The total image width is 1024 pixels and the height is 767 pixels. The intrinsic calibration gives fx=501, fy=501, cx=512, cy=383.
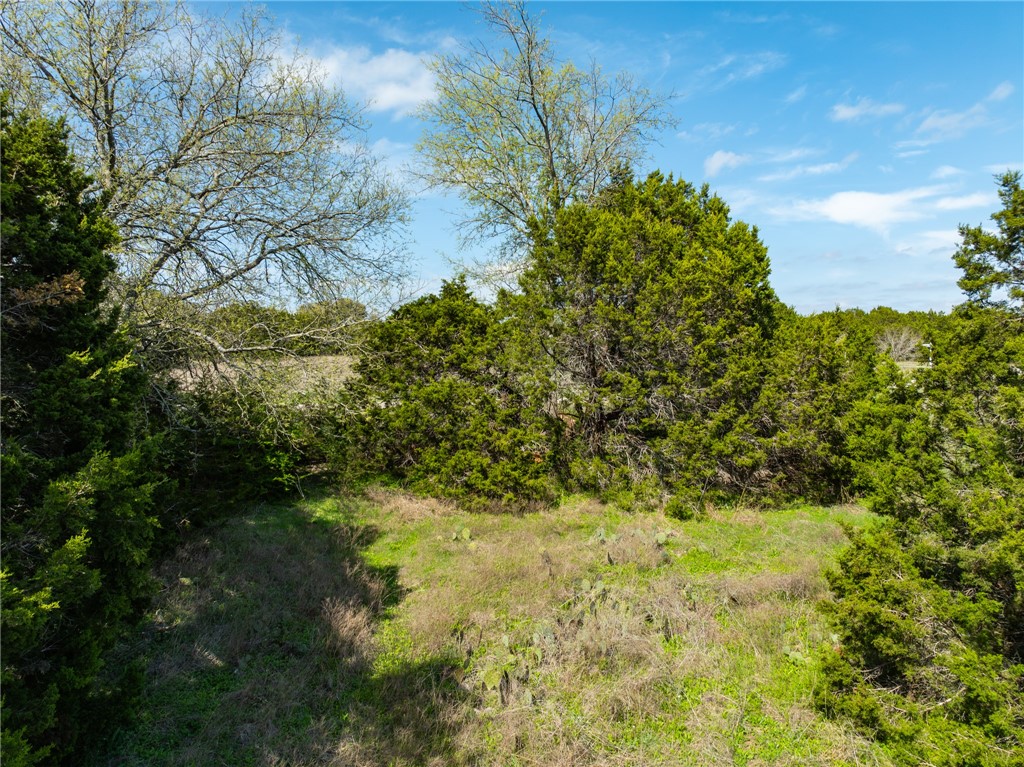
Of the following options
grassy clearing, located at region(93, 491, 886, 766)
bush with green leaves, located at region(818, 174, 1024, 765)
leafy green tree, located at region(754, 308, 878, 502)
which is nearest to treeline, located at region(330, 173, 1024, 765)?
leafy green tree, located at region(754, 308, 878, 502)

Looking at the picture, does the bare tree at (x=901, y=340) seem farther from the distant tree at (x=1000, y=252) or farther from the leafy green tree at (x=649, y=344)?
the distant tree at (x=1000, y=252)

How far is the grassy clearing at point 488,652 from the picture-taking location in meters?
4.00

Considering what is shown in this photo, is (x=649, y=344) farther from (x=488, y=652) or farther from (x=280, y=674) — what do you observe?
(x=280, y=674)

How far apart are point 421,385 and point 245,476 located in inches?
146

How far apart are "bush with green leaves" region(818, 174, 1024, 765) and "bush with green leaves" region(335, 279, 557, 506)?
20.2 ft

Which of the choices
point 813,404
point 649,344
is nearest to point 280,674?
point 649,344

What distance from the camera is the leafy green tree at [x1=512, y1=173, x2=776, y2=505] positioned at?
9820 millimetres

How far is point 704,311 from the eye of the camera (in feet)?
33.1

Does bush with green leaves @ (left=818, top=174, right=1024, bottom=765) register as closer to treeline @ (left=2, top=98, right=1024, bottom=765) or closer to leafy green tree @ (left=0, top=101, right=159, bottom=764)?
treeline @ (left=2, top=98, right=1024, bottom=765)

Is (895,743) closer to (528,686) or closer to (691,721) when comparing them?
(691,721)

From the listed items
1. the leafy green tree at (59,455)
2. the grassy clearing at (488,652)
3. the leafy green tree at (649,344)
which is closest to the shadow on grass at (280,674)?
the grassy clearing at (488,652)

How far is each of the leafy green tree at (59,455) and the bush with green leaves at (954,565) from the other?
569cm

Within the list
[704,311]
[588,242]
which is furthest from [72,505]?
[704,311]

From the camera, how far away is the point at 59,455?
12.1ft
